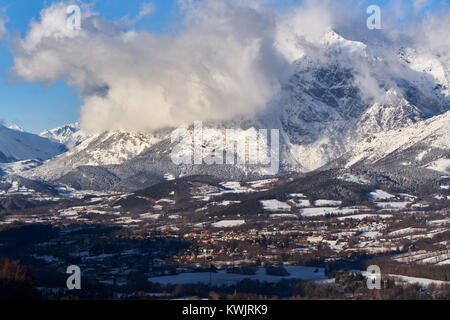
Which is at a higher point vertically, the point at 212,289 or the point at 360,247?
the point at 360,247

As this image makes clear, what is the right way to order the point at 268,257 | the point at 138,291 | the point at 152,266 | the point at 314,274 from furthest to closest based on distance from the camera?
1. the point at 268,257
2. the point at 152,266
3. the point at 314,274
4. the point at 138,291

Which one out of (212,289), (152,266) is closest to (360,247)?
(152,266)
